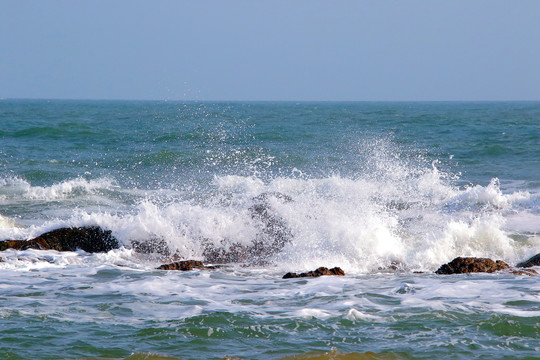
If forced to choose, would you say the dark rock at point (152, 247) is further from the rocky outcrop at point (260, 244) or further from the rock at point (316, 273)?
the rock at point (316, 273)

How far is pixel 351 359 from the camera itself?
448 cm

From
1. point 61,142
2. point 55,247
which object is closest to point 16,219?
point 55,247

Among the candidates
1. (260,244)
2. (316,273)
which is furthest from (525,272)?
(260,244)

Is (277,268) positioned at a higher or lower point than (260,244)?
lower

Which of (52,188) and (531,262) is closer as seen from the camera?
(531,262)

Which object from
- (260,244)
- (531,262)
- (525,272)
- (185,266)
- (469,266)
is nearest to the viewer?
(525,272)

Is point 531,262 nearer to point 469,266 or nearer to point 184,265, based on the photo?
point 469,266

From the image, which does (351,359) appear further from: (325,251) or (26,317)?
(325,251)

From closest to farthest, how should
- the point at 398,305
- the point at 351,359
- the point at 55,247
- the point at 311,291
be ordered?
the point at 351,359
the point at 398,305
the point at 311,291
the point at 55,247

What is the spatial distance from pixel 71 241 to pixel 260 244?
2.50 metres

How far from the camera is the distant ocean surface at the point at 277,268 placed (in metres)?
4.82

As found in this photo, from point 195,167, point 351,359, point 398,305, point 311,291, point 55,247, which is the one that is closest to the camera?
point 351,359

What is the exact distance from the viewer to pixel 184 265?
738 cm

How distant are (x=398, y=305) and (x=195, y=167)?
1224 centimetres
